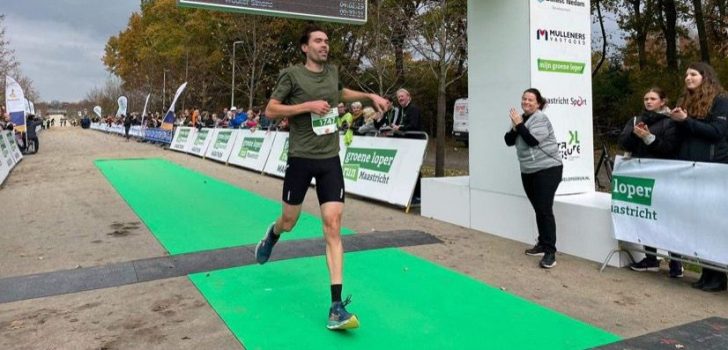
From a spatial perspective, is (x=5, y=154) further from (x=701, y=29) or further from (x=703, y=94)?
(x=701, y=29)

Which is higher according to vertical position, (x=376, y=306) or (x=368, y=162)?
(x=368, y=162)

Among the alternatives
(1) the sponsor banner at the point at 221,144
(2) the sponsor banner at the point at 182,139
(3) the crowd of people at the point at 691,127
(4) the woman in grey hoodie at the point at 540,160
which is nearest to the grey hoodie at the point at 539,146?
(4) the woman in grey hoodie at the point at 540,160

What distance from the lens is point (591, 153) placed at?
7012mm

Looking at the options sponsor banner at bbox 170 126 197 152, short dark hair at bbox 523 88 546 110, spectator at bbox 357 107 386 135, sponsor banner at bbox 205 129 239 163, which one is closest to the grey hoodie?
short dark hair at bbox 523 88 546 110

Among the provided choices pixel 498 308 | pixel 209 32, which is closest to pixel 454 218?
A: pixel 498 308

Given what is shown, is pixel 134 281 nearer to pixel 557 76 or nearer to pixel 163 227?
pixel 163 227

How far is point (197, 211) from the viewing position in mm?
8883

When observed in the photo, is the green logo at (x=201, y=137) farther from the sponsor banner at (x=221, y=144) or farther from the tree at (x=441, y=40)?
the tree at (x=441, y=40)

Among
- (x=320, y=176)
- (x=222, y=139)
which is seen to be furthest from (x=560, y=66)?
(x=222, y=139)

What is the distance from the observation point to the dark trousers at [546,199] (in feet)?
18.9

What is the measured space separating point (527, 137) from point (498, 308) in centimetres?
200

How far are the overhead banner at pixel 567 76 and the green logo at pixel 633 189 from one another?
114 centimetres

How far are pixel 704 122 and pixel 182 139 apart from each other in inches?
899

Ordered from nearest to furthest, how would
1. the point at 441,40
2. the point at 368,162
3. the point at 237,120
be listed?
the point at 368,162 → the point at 441,40 → the point at 237,120
